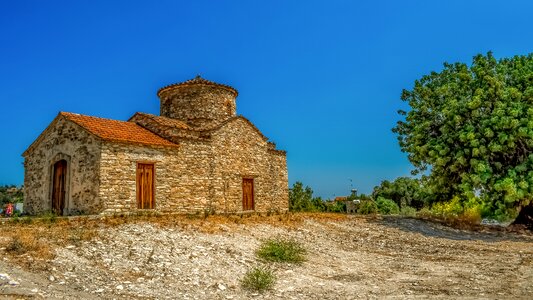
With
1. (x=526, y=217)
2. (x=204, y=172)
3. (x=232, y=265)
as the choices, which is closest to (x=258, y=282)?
(x=232, y=265)

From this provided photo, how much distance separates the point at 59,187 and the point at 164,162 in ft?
18.1

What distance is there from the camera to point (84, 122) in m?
20.7

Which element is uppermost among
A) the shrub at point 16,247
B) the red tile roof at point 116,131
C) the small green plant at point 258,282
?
the red tile roof at point 116,131

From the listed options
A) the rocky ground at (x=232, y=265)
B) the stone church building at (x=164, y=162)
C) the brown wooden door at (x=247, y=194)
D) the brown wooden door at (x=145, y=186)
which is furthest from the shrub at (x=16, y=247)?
the brown wooden door at (x=247, y=194)

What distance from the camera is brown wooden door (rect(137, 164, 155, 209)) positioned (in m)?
20.4

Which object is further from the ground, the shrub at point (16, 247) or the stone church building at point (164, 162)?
the stone church building at point (164, 162)

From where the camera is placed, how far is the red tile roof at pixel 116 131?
779 inches

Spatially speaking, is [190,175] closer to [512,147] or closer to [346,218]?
[346,218]

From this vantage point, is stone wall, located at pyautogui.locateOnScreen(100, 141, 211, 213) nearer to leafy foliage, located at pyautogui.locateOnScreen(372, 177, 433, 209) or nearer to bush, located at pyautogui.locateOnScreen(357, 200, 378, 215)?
bush, located at pyautogui.locateOnScreen(357, 200, 378, 215)

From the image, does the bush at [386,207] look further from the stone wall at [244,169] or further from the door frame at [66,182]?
the door frame at [66,182]

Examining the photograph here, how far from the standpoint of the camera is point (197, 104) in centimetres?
2698

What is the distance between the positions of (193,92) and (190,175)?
6997 mm

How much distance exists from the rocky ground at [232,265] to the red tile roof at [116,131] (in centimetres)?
552

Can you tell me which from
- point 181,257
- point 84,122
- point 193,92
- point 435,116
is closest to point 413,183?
point 435,116
